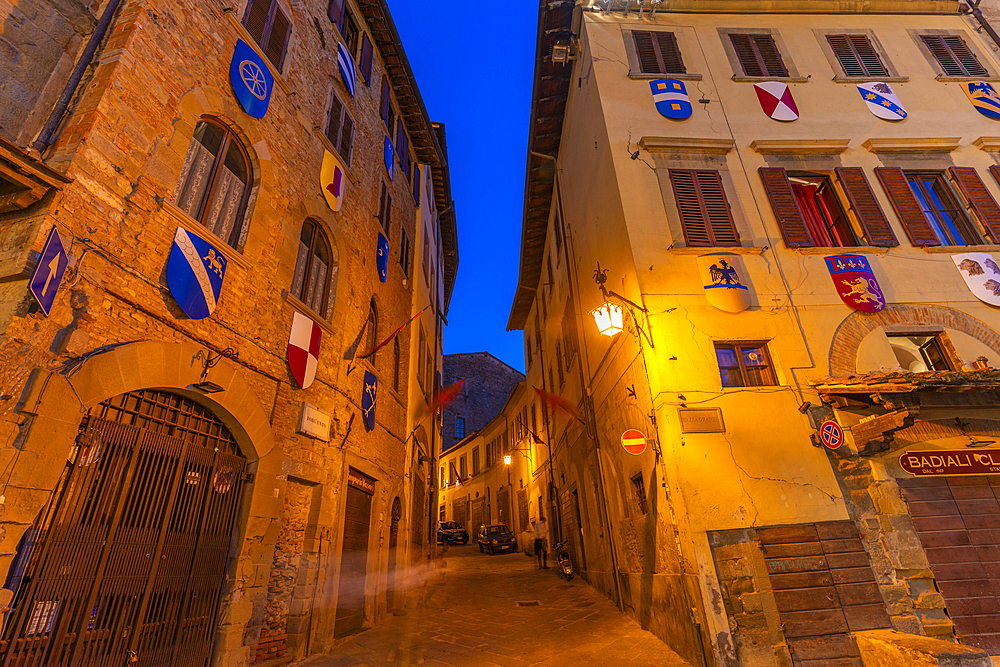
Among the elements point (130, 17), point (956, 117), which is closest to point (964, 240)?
point (956, 117)

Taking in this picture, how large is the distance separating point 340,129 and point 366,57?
3.50 metres

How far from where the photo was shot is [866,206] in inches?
340

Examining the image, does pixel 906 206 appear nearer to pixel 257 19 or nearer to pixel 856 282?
pixel 856 282

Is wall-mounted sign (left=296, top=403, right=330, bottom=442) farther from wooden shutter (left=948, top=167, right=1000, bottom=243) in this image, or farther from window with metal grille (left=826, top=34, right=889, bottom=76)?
window with metal grille (left=826, top=34, right=889, bottom=76)

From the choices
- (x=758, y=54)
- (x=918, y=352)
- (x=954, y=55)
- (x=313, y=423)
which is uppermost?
(x=954, y=55)

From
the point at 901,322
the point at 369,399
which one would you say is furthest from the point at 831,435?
the point at 369,399

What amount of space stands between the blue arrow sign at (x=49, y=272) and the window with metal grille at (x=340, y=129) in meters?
5.74

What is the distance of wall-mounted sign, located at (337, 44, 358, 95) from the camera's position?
9.90 meters

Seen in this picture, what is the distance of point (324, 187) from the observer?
8414mm

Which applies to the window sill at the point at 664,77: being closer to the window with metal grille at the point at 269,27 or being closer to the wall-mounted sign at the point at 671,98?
the wall-mounted sign at the point at 671,98

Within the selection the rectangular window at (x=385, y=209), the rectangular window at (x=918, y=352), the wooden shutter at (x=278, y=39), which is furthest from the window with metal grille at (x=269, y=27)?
the rectangular window at (x=918, y=352)

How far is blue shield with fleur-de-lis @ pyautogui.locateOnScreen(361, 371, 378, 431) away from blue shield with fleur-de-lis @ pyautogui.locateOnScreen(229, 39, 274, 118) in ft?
15.5

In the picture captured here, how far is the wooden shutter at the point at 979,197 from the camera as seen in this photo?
28.1 feet

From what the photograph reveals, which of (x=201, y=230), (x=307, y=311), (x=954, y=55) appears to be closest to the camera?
(x=201, y=230)
